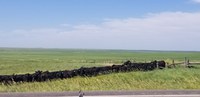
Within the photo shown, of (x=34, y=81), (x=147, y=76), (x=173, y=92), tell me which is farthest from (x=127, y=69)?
(x=173, y=92)

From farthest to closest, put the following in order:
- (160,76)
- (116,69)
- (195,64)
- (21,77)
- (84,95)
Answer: (195,64)
(116,69)
(160,76)
(21,77)
(84,95)

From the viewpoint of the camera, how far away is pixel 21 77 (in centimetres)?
2208

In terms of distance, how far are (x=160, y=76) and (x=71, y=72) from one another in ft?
19.6

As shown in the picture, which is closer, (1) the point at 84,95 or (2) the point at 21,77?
(1) the point at 84,95

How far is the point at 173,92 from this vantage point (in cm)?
966

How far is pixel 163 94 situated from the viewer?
31.0ft

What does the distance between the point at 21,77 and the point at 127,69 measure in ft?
30.0

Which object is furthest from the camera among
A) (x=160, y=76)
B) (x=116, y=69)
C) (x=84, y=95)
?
(x=116, y=69)

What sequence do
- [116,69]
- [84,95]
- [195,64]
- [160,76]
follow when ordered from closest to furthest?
Result: [84,95]
[160,76]
[116,69]
[195,64]

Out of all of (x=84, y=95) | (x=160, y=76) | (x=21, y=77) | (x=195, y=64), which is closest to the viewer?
(x=84, y=95)

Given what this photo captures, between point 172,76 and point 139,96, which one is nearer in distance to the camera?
point 139,96

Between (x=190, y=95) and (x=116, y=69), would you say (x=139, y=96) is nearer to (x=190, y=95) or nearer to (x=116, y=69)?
(x=190, y=95)

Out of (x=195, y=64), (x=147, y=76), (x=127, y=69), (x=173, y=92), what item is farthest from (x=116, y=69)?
(x=173, y=92)

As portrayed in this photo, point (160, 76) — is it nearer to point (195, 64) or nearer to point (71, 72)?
point (71, 72)
